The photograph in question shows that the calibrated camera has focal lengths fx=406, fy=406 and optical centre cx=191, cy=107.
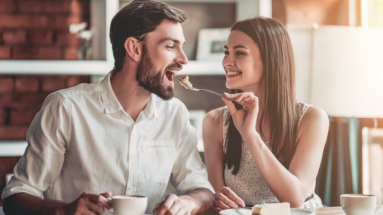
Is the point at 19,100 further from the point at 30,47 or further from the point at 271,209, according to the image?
the point at 271,209

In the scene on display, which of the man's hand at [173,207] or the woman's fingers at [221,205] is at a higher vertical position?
the man's hand at [173,207]

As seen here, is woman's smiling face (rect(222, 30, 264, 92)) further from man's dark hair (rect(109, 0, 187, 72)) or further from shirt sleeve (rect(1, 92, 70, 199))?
shirt sleeve (rect(1, 92, 70, 199))

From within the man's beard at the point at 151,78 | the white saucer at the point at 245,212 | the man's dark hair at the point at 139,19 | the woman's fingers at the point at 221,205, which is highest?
the man's dark hair at the point at 139,19

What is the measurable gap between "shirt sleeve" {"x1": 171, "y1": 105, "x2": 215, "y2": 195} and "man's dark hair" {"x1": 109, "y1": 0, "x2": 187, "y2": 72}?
0.31 metres

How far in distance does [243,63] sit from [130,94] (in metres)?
0.48

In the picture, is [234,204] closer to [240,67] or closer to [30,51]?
[240,67]

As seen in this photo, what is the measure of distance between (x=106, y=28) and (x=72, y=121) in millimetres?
1225

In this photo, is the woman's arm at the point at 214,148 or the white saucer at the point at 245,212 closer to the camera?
the white saucer at the point at 245,212

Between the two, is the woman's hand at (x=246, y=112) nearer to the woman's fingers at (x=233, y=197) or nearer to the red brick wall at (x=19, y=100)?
the woman's fingers at (x=233, y=197)

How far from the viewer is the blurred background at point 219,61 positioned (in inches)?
81.3

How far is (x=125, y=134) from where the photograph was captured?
4.42 feet

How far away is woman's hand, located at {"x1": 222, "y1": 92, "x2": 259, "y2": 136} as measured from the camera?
135 cm

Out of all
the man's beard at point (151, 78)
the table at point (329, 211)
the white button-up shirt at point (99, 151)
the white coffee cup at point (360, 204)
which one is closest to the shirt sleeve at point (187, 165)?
the white button-up shirt at point (99, 151)

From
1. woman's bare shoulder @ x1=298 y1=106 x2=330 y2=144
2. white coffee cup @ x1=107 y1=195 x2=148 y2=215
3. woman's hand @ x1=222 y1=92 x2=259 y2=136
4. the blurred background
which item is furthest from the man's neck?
the blurred background
